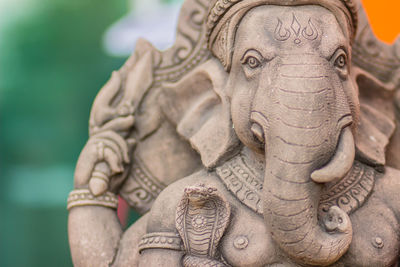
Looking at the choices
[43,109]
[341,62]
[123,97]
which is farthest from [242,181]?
[43,109]

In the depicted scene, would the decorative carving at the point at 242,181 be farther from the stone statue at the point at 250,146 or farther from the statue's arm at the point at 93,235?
the statue's arm at the point at 93,235

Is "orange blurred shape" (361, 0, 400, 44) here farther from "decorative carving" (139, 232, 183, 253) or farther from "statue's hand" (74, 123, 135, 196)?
"decorative carving" (139, 232, 183, 253)

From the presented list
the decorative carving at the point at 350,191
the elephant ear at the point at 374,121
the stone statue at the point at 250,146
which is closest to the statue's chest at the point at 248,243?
the stone statue at the point at 250,146

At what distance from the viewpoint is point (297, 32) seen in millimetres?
1190

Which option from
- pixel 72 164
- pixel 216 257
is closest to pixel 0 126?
pixel 72 164

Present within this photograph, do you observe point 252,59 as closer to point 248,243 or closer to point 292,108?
point 292,108

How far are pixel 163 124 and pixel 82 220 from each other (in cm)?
31

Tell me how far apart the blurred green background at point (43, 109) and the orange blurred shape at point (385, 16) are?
3.24ft

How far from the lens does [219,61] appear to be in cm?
142

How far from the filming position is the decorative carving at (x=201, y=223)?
1.21 metres

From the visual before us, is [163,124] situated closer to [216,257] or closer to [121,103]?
[121,103]

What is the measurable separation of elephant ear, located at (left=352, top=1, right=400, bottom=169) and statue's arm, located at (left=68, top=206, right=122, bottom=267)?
60 cm

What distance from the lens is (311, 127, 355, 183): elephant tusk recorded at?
1.09 metres

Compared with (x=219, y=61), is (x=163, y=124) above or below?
below
